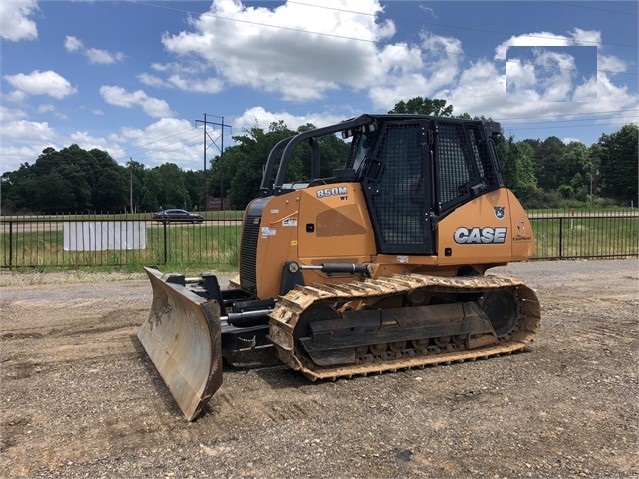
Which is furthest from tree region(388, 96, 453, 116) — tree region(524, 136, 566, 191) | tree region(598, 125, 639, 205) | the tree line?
tree region(524, 136, 566, 191)

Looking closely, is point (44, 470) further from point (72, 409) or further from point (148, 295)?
point (148, 295)

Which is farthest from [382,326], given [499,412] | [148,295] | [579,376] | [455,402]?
[148,295]

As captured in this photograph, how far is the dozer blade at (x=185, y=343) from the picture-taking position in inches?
169

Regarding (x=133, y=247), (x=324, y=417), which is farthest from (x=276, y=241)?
(x=133, y=247)

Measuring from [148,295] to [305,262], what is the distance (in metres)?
5.56

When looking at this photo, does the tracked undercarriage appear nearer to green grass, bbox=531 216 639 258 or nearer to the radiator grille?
the radiator grille

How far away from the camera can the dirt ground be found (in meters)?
3.52

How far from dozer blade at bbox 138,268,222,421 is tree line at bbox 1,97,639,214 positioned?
5867 cm

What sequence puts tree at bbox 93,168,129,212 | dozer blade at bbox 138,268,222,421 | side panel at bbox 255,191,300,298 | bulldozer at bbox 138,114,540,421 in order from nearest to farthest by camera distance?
dozer blade at bbox 138,268,222,421 → bulldozer at bbox 138,114,540,421 → side panel at bbox 255,191,300,298 → tree at bbox 93,168,129,212

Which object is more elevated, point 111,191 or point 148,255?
point 111,191

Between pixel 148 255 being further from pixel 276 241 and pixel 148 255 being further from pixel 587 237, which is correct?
pixel 587 237

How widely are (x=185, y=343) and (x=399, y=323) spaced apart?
2.26 metres

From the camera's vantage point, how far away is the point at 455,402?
466cm

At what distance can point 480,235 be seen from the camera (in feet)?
20.5
